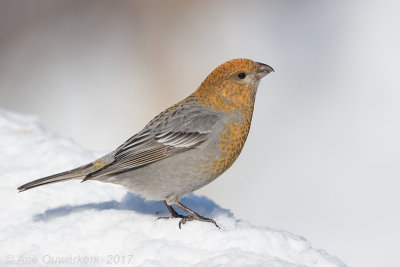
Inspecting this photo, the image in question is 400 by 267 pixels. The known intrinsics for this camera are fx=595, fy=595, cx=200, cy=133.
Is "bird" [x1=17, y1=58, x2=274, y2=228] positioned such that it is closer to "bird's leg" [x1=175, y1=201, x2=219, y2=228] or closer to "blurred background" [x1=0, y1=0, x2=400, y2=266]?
"bird's leg" [x1=175, y1=201, x2=219, y2=228]

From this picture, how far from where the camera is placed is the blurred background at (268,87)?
7.25 m

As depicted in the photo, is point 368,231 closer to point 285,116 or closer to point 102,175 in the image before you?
point 285,116

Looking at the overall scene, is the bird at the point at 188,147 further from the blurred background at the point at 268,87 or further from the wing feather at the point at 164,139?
the blurred background at the point at 268,87

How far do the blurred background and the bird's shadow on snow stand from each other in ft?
7.68

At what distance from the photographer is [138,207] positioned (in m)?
4.75

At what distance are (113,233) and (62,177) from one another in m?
0.69

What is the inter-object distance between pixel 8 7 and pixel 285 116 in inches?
200

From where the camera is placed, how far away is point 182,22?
10039 mm

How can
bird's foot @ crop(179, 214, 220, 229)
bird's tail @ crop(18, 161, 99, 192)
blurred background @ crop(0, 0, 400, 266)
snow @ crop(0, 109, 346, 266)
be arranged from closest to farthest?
snow @ crop(0, 109, 346, 266) < bird's foot @ crop(179, 214, 220, 229) < bird's tail @ crop(18, 161, 99, 192) < blurred background @ crop(0, 0, 400, 266)

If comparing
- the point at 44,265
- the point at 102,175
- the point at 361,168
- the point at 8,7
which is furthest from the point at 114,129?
the point at 44,265

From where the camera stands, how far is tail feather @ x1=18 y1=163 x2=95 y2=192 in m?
4.33

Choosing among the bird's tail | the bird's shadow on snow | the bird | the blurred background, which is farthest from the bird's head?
the blurred background

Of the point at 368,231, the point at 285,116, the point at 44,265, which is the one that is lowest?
the point at 44,265

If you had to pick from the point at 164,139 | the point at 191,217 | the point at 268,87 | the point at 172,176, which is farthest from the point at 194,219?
the point at 268,87
